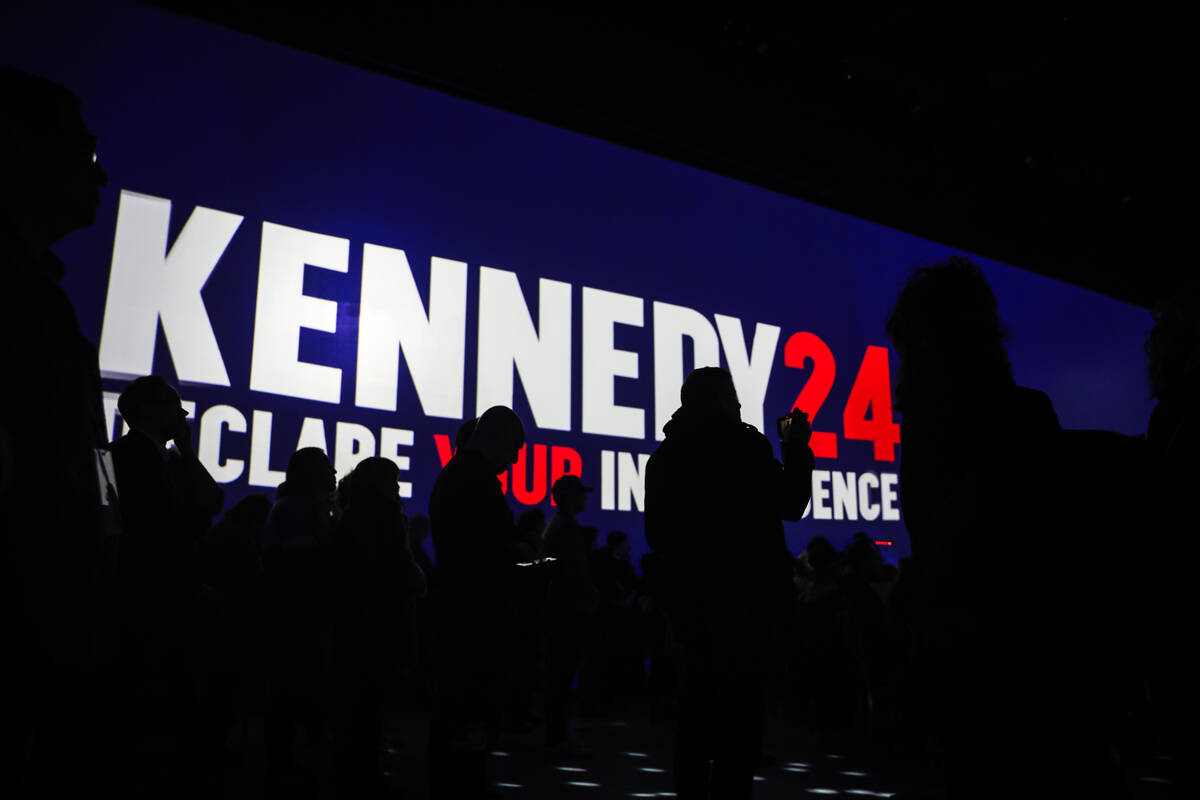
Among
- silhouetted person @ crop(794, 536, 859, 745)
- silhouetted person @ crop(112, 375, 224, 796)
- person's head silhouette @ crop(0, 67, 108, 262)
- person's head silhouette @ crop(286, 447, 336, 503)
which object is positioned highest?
person's head silhouette @ crop(0, 67, 108, 262)

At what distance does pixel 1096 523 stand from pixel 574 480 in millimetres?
3205

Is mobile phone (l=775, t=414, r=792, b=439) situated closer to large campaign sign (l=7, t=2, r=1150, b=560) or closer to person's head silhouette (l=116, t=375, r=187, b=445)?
person's head silhouette (l=116, t=375, r=187, b=445)

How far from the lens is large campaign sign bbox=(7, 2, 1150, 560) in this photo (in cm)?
481

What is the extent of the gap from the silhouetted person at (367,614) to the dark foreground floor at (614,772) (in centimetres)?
43

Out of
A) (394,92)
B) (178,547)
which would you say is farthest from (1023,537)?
(394,92)

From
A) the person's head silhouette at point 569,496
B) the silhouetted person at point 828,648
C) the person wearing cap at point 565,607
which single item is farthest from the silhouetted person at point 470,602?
the silhouetted person at point 828,648

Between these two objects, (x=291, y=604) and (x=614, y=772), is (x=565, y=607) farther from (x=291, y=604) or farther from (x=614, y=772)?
(x=291, y=604)

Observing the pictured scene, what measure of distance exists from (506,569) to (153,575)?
0.82 meters

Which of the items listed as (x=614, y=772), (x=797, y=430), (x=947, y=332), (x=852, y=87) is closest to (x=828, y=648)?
(x=614, y=772)

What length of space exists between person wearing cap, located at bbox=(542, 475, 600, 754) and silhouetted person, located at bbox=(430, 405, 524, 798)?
1764 mm

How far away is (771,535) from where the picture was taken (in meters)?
1.87

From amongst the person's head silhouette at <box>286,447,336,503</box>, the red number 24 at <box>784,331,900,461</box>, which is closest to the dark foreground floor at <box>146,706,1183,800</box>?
the person's head silhouette at <box>286,447,336,503</box>

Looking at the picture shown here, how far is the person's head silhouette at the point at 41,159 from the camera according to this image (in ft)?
3.41

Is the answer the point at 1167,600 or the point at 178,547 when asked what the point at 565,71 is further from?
the point at 1167,600
